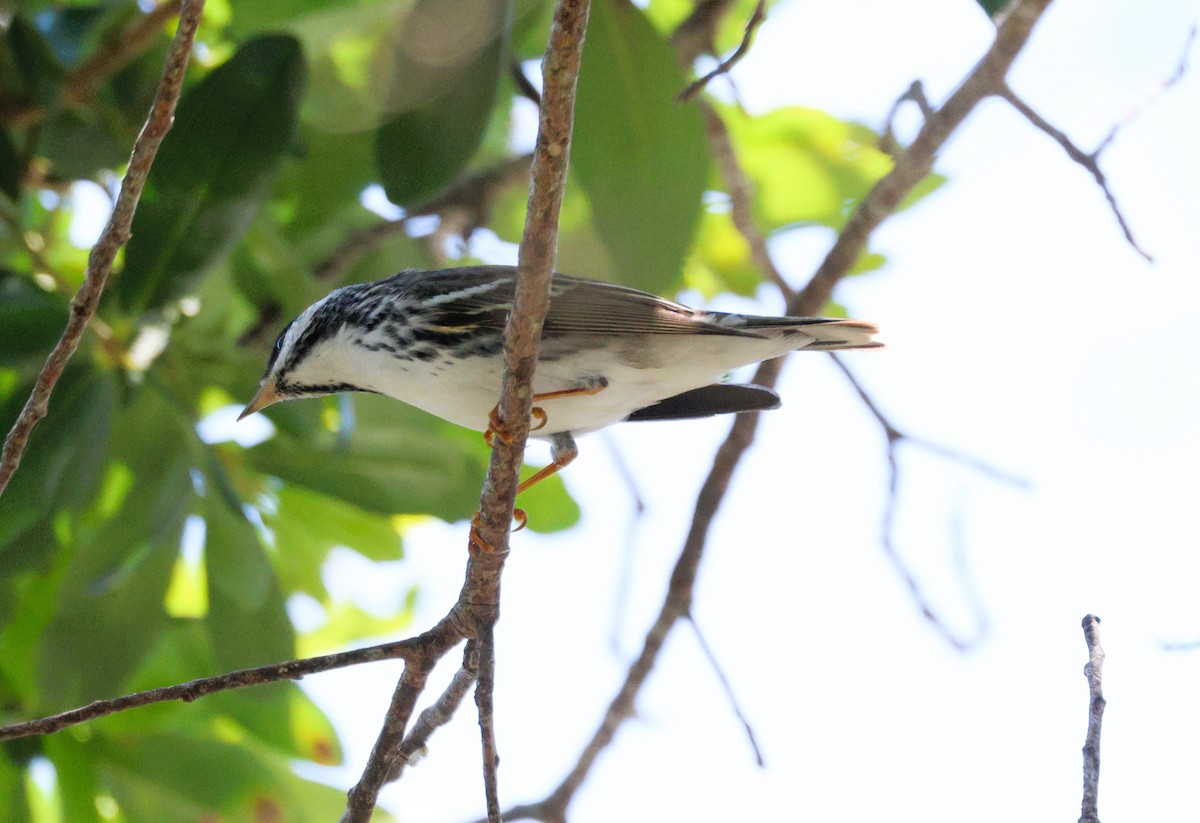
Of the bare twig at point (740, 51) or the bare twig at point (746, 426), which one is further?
the bare twig at point (746, 426)

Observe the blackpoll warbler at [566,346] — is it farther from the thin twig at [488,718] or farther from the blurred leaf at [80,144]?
the blurred leaf at [80,144]

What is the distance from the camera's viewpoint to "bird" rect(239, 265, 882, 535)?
11.5 feet

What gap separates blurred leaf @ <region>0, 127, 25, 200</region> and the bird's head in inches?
41.2

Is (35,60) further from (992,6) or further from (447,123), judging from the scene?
(992,6)

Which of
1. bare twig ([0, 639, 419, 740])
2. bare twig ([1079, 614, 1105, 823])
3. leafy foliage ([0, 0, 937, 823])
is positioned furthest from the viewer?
leafy foliage ([0, 0, 937, 823])

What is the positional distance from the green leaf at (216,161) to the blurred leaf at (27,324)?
256 mm

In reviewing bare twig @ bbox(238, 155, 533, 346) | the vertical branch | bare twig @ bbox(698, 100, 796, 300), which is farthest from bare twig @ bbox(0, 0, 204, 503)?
bare twig @ bbox(238, 155, 533, 346)

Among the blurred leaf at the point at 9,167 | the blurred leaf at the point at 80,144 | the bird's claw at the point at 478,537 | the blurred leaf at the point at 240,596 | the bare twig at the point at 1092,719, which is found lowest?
the bare twig at the point at 1092,719

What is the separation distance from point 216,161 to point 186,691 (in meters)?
1.84

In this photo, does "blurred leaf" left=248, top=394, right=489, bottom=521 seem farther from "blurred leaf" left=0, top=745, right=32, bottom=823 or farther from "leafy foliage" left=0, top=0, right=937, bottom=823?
"blurred leaf" left=0, top=745, right=32, bottom=823

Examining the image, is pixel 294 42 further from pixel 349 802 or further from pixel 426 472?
pixel 349 802

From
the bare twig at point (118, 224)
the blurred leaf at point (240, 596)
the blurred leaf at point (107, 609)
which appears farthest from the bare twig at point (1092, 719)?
the blurred leaf at point (107, 609)

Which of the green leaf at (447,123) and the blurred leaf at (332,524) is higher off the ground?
the green leaf at (447,123)

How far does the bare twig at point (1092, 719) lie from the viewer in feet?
6.40
